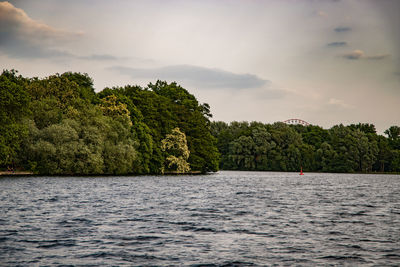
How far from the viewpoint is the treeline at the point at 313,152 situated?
183m

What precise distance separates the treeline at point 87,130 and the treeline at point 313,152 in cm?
7305

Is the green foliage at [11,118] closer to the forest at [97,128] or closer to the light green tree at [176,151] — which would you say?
the forest at [97,128]

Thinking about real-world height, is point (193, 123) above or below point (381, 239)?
above

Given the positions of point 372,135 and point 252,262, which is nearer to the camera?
point 252,262

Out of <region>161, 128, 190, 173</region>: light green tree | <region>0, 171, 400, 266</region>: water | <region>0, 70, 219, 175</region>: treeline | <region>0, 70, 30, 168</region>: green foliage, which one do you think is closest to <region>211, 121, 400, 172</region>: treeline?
<region>0, 70, 219, 175</region>: treeline

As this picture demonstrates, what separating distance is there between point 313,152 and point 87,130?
438ft

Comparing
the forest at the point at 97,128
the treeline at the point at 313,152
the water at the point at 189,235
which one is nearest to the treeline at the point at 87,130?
the forest at the point at 97,128

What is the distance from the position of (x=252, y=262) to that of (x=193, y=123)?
106966mm

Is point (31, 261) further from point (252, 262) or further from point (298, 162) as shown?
point (298, 162)

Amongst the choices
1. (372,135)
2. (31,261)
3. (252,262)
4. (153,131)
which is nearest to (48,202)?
(31,261)

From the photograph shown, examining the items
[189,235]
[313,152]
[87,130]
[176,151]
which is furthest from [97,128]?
[313,152]

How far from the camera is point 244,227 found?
947 inches

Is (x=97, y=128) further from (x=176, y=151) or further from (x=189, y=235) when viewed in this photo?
(x=189, y=235)

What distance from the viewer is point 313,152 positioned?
194125 millimetres
